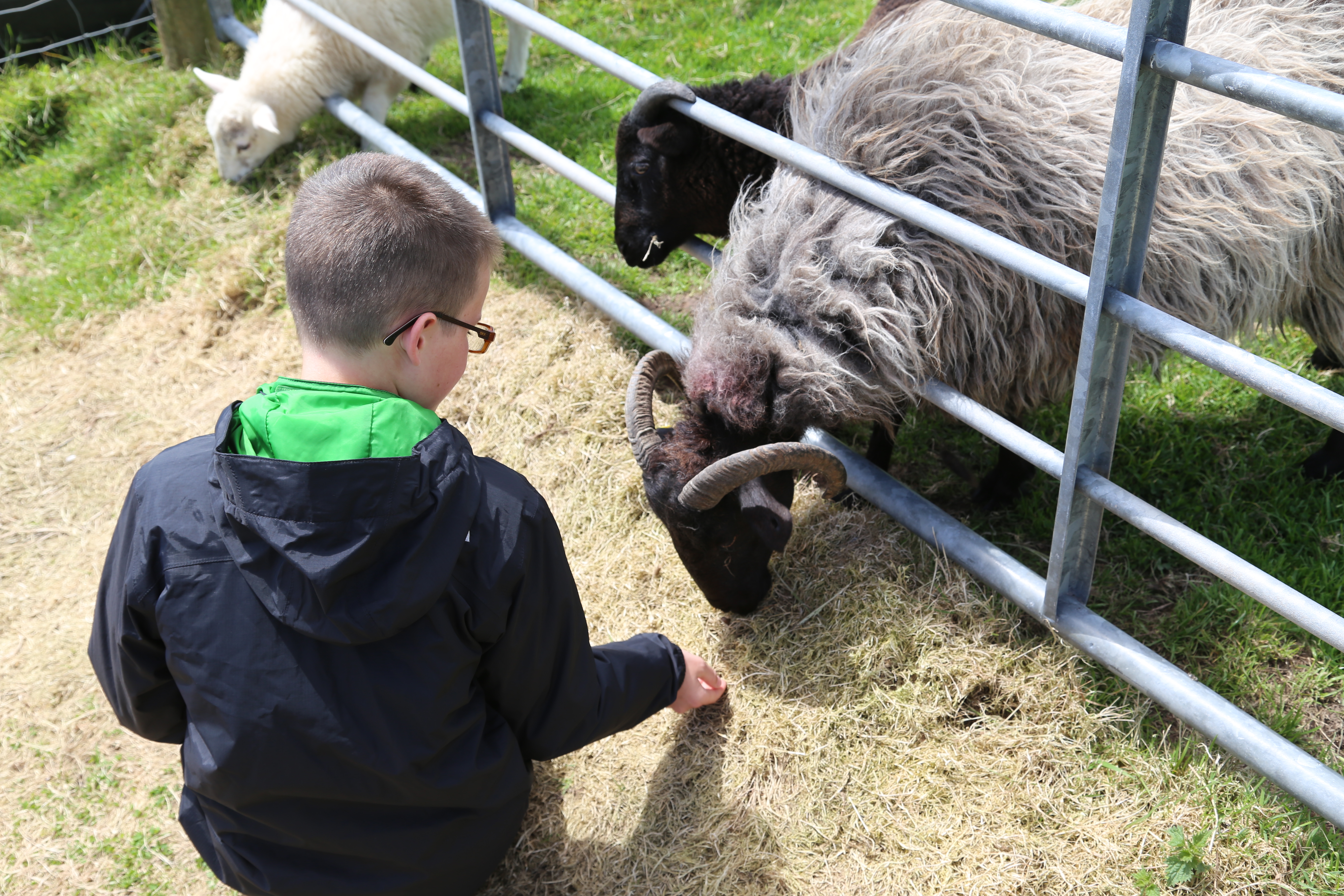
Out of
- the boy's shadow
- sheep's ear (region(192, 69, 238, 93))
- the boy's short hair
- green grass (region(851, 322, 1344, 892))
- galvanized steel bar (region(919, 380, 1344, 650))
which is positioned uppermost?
the boy's short hair

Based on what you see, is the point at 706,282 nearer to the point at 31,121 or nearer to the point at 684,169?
the point at 684,169

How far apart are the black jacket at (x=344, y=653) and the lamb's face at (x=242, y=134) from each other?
4.44 m

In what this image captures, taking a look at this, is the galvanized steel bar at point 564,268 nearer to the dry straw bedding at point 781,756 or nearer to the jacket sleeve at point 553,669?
the dry straw bedding at point 781,756

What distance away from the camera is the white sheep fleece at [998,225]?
3.00 m

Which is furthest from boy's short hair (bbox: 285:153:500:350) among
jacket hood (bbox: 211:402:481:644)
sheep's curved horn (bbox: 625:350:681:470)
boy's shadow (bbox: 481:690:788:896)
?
boy's shadow (bbox: 481:690:788:896)

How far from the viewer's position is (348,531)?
70.8 inches

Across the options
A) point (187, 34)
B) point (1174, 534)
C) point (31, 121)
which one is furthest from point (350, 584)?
point (31, 121)

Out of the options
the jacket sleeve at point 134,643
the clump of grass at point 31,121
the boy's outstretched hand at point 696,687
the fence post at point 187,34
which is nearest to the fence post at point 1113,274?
the boy's outstretched hand at point 696,687

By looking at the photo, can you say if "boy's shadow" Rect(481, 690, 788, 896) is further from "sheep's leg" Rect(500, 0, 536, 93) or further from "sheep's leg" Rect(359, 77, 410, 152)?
"sheep's leg" Rect(500, 0, 536, 93)

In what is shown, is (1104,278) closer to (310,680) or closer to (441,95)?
(310,680)

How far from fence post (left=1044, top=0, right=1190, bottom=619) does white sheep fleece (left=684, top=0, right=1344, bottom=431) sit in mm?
702

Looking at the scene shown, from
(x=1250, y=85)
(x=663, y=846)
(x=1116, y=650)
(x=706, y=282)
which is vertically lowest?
(x=663, y=846)

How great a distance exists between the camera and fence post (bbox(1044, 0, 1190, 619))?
6.24 ft

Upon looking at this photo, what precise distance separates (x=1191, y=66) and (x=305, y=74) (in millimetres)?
5518
